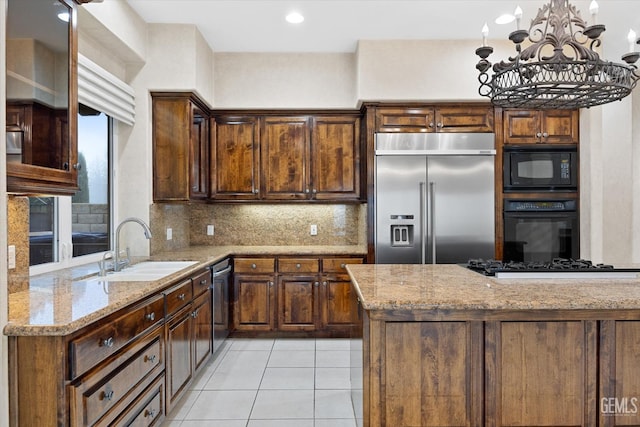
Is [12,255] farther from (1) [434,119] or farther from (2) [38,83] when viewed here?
(1) [434,119]

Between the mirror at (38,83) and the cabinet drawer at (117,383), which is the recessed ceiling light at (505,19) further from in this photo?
the cabinet drawer at (117,383)

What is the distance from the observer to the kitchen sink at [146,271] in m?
2.68

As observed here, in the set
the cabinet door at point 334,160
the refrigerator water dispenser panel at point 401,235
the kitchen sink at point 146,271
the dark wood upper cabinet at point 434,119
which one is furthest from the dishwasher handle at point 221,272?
the dark wood upper cabinet at point 434,119

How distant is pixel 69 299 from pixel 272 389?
66.9 inches

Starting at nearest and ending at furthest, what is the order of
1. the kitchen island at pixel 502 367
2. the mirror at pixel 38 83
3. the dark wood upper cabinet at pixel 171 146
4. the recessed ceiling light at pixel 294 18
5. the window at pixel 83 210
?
the mirror at pixel 38 83, the kitchen island at pixel 502 367, the window at pixel 83 210, the recessed ceiling light at pixel 294 18, the dark wood upper cabinet at pixel 171 146

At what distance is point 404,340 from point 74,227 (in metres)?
2.58

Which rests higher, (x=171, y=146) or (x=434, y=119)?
(x=434, y=119)

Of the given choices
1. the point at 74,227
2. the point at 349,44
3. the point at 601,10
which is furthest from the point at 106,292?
the point at 601,10

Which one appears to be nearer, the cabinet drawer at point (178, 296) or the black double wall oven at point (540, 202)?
the cabinet drawer at point (178, 296)

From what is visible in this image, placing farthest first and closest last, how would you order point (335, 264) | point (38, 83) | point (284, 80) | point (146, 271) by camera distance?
point (284, 80), point (335, 264), point (146, 271), point (38, 83)

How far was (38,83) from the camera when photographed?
1.82 m

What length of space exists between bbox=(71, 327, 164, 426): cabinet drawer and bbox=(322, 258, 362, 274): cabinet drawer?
2075 millimetres

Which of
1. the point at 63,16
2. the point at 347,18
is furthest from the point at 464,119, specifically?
the point at 63,16

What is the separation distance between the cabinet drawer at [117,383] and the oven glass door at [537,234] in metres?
3.33
